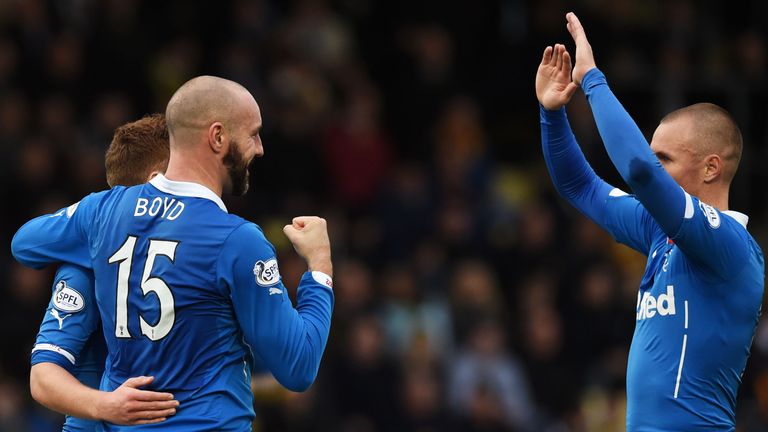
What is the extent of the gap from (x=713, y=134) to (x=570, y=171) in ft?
2.44

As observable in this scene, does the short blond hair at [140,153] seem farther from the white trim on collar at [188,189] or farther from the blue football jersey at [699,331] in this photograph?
the blue football jersey at [699,331]

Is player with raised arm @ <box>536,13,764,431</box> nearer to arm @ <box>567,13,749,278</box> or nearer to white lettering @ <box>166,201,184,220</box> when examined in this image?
arm @ <box>567,13,749,278</box>

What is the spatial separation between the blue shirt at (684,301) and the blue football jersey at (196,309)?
1.29m

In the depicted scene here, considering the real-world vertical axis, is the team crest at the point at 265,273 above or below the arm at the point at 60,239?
below

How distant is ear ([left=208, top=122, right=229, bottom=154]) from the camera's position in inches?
172

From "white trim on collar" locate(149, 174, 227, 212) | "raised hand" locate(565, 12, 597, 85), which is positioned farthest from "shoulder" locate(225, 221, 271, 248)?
"raised hand" locate(565, 12, 597, 85)

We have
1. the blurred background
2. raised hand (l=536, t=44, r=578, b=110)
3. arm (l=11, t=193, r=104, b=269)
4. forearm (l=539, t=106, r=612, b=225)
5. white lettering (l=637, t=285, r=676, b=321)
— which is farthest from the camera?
the blurred background

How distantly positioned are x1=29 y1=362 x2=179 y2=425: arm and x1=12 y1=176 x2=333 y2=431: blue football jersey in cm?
5

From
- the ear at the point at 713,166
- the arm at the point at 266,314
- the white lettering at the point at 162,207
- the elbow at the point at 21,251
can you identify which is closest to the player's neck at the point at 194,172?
the white lettering at the point at 162,207

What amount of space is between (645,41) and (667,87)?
0.63 m

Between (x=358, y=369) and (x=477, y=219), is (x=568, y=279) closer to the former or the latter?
(x=477, y=219)

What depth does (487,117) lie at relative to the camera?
14.5 m

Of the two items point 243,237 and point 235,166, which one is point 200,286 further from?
point 235,166

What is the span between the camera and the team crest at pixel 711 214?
450 cm
